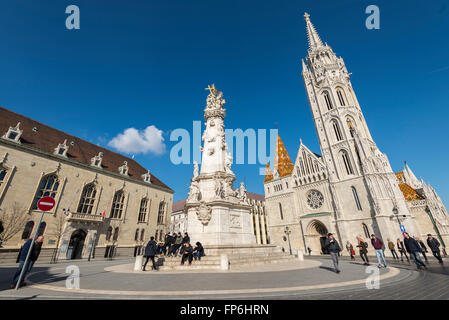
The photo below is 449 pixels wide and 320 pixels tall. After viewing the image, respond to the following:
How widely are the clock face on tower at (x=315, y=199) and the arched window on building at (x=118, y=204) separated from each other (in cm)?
3298

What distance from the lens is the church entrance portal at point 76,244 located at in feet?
75.2

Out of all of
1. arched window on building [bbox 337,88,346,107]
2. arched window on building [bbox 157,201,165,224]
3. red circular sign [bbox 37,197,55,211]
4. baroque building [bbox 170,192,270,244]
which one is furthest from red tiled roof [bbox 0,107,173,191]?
arched window on building [bbox 337,88,346,107]

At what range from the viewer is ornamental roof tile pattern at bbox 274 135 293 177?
1747 inches

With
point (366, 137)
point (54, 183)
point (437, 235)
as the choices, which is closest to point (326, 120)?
point (366, 137)

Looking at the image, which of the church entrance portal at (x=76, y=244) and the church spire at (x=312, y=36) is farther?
the church spire at (x=312, y=36)

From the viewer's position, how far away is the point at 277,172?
148 ft

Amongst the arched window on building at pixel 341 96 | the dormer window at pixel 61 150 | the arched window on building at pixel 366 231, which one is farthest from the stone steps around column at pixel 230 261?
the arched window on building at pixel 341 96

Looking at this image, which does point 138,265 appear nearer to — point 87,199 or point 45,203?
point 45,203

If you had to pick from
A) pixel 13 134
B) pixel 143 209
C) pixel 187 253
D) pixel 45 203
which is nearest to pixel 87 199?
pixel 143 209

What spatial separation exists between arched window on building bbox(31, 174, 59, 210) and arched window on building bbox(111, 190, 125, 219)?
23.6ft

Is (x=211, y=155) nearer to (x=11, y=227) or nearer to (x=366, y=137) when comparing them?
(x=11, y=227)

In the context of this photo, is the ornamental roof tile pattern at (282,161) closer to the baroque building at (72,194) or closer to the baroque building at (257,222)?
the baroque building at (257,222)

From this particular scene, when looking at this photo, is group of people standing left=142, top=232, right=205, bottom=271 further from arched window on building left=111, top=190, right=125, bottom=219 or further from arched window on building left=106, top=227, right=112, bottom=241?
arched window on building left=111, top=190, right=125, bottom=219

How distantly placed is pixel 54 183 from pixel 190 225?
21.0m
